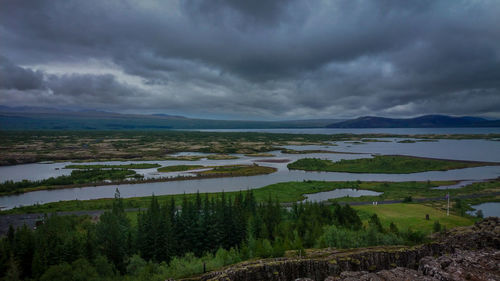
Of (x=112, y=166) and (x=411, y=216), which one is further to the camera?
(x=112, y=166)

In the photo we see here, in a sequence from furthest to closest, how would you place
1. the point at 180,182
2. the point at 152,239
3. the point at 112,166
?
1. the point at 112,166
2. the point at 180,182
3. the point at 152,239

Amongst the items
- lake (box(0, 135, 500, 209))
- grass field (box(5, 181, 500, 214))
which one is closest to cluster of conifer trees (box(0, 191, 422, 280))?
grass field (box(5, 181, 500, 214))

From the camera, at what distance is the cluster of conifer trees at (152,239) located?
3009 cm

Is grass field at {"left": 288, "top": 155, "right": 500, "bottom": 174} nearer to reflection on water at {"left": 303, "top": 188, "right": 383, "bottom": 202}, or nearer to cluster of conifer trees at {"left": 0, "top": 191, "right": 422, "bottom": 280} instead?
reflection on water at {"left": 303, "top": 188, "right": 383, "bottom": 202}

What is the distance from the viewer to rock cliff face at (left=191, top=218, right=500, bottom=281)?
1551cm

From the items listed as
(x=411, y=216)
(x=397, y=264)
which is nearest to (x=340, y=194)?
(x=411, y=216)

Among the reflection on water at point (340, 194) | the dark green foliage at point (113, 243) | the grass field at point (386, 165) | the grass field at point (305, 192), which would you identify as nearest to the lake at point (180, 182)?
the grass field at point (386, 165)

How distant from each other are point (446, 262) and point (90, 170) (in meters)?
113

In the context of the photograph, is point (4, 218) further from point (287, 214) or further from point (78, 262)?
point (287, 214)

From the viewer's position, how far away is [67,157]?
142 m

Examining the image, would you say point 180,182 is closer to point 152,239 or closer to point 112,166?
point 112,166

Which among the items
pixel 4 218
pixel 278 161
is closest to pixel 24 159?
pixel 4 218

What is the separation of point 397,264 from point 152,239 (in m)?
30.2

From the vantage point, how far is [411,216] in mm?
50781
